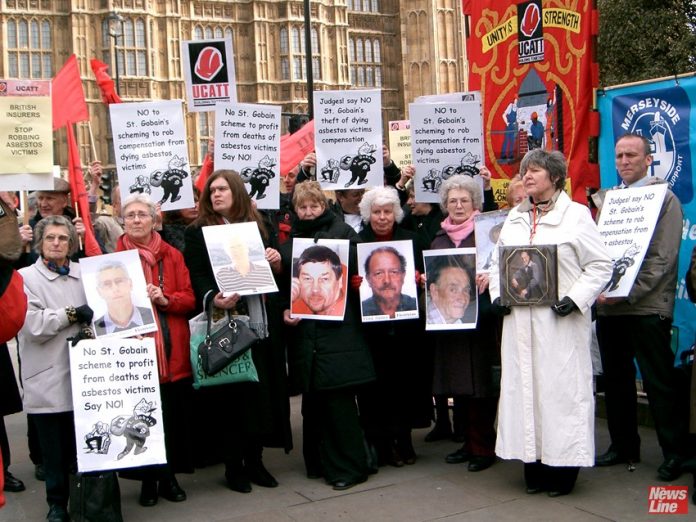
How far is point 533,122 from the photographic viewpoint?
6.76m

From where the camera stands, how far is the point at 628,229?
201 inches

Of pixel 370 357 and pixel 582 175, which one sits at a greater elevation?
pixel 582 175

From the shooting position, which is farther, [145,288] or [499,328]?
[499,328]

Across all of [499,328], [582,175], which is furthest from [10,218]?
[582,175]

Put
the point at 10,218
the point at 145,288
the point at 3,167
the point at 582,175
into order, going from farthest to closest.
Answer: the point at 582,175 < the point at 3,167 < the point at 145,288 < the point at 10,218

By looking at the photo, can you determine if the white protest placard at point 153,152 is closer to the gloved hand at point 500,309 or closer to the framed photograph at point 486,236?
the framed photograph at point 486,236

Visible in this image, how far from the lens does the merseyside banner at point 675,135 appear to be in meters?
5.93

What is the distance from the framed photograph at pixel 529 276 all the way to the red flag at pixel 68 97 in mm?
3107

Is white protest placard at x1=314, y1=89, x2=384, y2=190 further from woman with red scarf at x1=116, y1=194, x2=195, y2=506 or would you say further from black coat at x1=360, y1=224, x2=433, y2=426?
woman with red scarf at x1=116, y1=194, x2=195, y2=506

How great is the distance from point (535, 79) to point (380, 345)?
255cm

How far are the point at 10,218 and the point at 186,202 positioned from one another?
304 centimetres

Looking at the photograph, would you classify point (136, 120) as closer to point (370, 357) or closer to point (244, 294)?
point (244, 294)

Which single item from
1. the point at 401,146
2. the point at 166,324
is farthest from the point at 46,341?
the point at 401,146

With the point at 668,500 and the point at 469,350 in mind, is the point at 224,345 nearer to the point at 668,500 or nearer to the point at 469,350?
the point at 469,350
